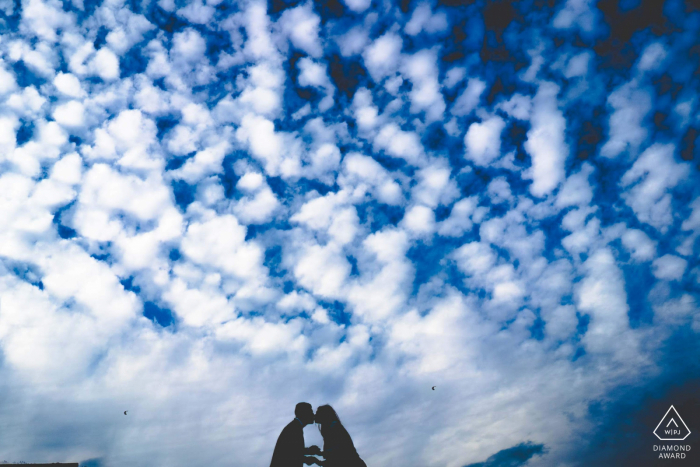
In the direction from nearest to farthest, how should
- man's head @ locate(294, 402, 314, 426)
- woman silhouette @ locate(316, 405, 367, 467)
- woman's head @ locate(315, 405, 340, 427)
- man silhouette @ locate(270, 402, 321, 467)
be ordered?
man silhouette @ locate(270, 402, 321, 467), woman silhouette @ locate(316, 405, 367, 467), man's head @ locate(294, 402, 314, 426), woman's head @ locate(315, 405, 340, 427)

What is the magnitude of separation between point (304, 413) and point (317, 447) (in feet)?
3.96

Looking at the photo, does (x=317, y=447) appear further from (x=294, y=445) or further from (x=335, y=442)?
(x=294, y=445)

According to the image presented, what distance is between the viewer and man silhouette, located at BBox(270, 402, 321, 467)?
8.41 m

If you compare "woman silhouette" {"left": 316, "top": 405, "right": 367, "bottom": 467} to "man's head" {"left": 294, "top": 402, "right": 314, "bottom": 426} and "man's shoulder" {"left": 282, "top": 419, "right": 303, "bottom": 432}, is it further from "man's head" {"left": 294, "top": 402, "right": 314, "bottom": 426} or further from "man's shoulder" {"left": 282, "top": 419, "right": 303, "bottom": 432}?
"man's shoulder" {"left": 282, "top": 419, "right": 303, "bottom": 432}

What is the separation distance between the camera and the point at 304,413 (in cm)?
948

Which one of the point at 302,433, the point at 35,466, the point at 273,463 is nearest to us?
the point at 273,463

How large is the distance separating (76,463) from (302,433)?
107ft

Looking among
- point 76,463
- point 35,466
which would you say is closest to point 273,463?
point 76,463

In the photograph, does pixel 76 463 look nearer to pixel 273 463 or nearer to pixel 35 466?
pixel 35 466

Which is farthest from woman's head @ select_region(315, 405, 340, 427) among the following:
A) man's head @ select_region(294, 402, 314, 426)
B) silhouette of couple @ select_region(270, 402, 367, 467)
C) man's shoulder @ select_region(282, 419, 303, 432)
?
man's shoulder @ select_region(282, 419, 303, 432)

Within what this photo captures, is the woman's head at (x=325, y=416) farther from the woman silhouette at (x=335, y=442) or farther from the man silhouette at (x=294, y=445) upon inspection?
the man silhouette at (x=294, y=445)

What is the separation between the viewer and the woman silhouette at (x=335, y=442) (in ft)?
29.1

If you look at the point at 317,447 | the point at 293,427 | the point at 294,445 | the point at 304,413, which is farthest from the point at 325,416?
the point at 294,445

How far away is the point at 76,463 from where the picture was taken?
2794 centimetres
